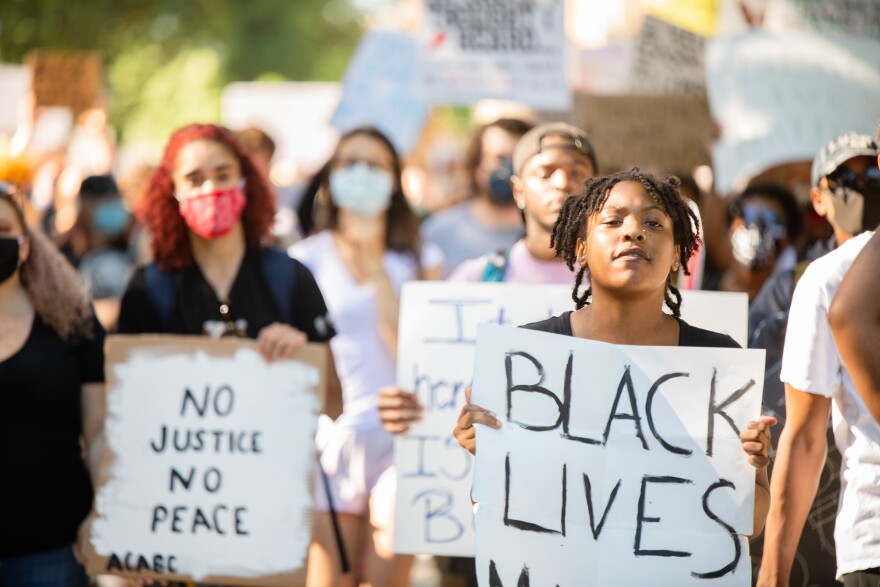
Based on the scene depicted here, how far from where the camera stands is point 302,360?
3996mm

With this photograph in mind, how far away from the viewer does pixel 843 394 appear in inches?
123

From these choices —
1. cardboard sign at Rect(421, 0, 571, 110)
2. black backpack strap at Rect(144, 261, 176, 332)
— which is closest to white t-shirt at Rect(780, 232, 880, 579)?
black backpack strap at Rect(144, 261, 176, 332)

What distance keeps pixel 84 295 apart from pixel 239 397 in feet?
2.09

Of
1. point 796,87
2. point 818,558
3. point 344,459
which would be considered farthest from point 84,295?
point 796,87

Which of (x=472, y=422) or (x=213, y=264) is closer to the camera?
(x=472, y=422)

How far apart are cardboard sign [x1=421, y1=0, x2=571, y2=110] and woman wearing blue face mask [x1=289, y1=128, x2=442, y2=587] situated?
1948 mm

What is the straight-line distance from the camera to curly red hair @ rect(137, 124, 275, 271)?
165 inches

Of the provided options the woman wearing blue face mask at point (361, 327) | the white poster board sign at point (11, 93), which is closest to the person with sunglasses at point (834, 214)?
the woman wearing blue face mask at point (361, 327)

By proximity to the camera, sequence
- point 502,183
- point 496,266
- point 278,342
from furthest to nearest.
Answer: point 502,183, point 496,266, point 278,342

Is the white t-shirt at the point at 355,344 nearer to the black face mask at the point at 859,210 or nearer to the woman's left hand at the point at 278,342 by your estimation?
the woman's left hand at the point at 278,342

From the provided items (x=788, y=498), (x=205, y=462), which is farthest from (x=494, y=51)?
(x=788, y=498)

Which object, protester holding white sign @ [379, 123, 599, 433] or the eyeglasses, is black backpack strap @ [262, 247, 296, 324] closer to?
protester holding white sign @ [379, 123, 599, 433]

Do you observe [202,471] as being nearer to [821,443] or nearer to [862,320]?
[821,443]

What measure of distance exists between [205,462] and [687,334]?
5.89 feet
